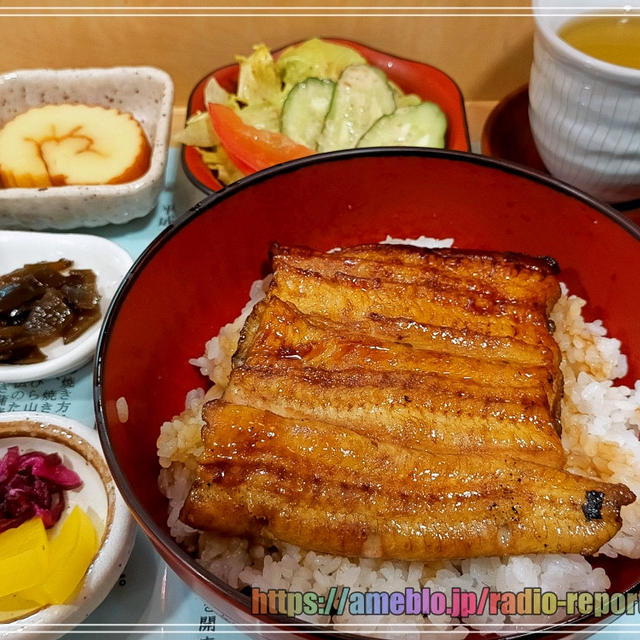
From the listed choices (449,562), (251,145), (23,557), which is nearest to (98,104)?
(251,145)

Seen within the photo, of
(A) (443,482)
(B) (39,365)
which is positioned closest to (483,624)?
(A) (443,482)

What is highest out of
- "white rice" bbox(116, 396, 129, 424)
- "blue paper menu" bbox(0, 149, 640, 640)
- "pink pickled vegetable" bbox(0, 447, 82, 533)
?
"white rice" bbox(116, 396, 129, 424)

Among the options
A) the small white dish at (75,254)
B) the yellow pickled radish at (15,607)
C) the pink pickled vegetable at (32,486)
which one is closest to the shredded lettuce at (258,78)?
the small white dish at (75,254)

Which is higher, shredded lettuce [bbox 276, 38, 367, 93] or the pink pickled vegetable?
shredded lettuce [bbox 276, 38, 367, 93]

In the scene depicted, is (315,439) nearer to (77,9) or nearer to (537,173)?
(537,173)

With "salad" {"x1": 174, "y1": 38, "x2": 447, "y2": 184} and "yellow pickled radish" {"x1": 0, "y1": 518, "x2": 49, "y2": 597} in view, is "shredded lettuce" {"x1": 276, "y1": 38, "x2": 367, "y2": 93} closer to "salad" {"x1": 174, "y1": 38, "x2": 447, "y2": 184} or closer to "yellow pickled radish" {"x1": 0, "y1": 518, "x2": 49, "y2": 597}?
"salad" {"x1": 174, "y1": 38, "x2": 447, "y2": 184}

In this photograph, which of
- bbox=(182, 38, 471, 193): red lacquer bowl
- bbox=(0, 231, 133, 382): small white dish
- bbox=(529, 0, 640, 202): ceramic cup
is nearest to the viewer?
bbox=(529, 0, 640, 202): ceramic cup

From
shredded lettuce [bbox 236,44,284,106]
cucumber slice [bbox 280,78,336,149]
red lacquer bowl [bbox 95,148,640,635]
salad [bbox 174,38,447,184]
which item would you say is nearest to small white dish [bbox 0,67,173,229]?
salad [bbox 174,38,447,184]

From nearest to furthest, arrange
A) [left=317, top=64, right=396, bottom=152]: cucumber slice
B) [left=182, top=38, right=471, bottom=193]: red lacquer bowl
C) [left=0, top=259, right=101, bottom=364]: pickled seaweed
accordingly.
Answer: [left=0, top=259, right=101, bottom=364]: pickled seaweed < [left=182, top=38, right=471, bottom=193]: red lacquer bowl < [left=317, top=64, right=396, bottom=152]: cucumber slice
